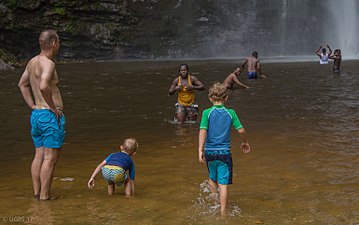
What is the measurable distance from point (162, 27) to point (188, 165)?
3701 centimetres

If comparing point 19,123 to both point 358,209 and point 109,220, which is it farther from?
point 358,209

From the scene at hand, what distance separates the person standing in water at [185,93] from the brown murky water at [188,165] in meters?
0.42

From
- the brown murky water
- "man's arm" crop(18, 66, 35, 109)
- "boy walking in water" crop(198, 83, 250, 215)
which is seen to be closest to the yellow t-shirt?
the brown murky water

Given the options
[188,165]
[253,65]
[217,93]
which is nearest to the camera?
[217,93]

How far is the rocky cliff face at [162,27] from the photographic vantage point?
3903 cm

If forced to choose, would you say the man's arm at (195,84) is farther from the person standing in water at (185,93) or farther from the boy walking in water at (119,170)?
the boy walking in water at (119,170)

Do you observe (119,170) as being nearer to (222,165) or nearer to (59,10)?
(222,165)

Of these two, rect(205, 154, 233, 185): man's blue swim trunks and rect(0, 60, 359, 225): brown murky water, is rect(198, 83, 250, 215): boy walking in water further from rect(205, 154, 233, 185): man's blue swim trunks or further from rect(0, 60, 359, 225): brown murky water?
rect(0, 60, 359, 225): brown murky water

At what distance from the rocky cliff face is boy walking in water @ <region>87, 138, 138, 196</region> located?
117 feet

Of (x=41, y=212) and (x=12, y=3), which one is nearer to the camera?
(x=41, y=212)

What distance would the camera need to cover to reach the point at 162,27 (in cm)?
4272

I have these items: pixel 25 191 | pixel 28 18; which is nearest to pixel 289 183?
pixel 25 191

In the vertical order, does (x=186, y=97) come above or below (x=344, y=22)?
below

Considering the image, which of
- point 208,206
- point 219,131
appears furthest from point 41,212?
point 219,131
